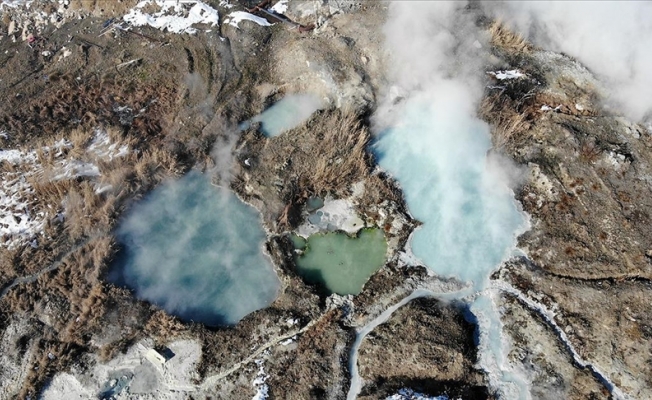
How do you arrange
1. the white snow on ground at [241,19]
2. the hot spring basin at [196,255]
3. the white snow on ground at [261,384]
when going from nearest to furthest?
the white snow on ground at [261,384] < the hot spring basin at [196,255] < the white snow on ground at [241,19]

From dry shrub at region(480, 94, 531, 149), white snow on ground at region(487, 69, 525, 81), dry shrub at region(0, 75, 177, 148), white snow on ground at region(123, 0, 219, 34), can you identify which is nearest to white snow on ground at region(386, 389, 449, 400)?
dry shrub at region(480, 94, 531, 149)

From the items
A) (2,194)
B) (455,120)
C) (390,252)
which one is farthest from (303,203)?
(2,194)

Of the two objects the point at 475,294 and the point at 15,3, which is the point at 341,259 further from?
the point at 15,3

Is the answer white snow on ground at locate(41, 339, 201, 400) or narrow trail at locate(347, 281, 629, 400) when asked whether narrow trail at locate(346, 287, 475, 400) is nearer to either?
narrow trail at locate(347, 281, 629, 400)

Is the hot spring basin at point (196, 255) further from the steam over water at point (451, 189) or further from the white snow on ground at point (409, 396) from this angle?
the steam over water at point (451, 189)

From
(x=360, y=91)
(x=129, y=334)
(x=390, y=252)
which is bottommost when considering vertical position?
(x=129, y=334)

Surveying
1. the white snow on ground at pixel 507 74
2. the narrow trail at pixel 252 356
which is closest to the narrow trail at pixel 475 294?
the narrow trail at pixel 252 356

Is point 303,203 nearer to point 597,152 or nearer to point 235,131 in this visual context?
point 235,131
